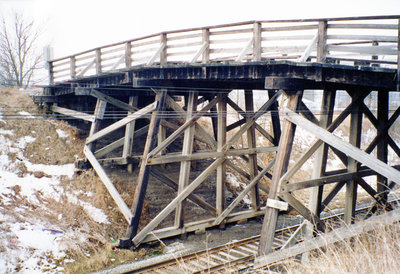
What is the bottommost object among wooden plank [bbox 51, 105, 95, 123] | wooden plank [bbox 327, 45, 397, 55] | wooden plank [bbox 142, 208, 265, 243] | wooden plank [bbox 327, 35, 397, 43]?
wooden plank [bbox 142, 208, 265, 243]

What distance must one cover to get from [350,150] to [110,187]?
230 inches

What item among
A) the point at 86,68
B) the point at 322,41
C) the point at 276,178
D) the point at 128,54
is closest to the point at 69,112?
the point at 86,68

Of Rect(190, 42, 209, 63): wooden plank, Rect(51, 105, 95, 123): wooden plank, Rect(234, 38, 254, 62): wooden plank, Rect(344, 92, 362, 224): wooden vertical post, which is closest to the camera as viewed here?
Rect(234, 38, 254, 62): wooden plank

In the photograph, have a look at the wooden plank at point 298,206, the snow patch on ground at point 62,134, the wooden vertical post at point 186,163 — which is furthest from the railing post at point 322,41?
the snow patch on ground at point 62,134

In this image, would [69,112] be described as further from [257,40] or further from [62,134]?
[257,40]

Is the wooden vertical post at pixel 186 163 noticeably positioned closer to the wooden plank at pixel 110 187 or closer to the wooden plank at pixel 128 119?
the wooden plank at pixel 128 119

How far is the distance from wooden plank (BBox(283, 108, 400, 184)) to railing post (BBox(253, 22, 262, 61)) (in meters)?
1.18

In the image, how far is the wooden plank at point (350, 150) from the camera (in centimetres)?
483

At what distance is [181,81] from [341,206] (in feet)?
26.6

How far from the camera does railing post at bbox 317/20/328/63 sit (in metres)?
5.81

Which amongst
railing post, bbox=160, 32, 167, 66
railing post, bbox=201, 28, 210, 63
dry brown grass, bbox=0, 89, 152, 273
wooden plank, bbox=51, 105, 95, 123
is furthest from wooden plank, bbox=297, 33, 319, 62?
wooden plank, bbox=51, 105, 95, 123

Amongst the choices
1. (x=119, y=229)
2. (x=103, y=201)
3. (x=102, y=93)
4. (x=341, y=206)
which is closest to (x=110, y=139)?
(x=102, y=93)

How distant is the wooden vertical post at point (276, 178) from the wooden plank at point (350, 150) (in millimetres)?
206

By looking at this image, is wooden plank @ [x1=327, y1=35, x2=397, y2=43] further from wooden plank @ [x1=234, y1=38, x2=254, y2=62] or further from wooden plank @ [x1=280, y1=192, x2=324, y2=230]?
wooden plank @ [x1=280, y1=192, x2=324, y2=230]
